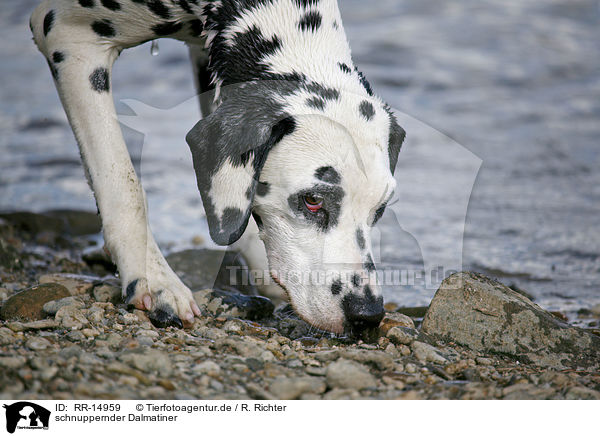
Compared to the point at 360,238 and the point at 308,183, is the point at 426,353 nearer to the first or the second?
the point at 360,238

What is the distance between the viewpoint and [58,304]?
3869 mm

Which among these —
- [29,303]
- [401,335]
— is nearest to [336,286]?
[401,335]

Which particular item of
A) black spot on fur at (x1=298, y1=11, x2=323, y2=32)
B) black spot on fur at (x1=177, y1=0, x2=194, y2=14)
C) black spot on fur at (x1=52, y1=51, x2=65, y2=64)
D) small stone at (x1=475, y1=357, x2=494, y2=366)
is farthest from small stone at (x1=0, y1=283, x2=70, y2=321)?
small stone at (x1=475, y1=357, x2=494, y2=366)

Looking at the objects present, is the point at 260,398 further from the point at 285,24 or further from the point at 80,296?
the point at 285,24

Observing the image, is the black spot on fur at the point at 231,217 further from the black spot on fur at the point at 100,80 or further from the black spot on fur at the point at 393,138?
the black spot on fur at the point at 100,80

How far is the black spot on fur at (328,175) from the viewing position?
3627 mm

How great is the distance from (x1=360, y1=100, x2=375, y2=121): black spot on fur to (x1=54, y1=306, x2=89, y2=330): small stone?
178 cm

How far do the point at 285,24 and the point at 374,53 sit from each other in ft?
27.0

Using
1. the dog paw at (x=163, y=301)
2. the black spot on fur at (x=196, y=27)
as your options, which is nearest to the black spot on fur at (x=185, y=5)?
the black spot on fur at (x=196, y=27)

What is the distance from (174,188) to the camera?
765 cm

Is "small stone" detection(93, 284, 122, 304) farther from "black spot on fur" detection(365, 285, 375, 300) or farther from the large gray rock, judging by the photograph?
the large gray rock

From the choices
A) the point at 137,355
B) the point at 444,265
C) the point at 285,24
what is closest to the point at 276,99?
the point at 285,24

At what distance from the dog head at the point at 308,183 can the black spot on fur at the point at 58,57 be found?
1.18 m

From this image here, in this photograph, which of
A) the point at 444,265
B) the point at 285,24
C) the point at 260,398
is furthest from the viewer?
the point at 444,265
